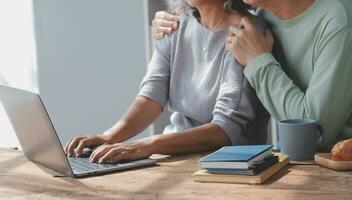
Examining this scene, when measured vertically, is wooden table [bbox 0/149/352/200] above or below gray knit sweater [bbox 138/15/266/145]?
below

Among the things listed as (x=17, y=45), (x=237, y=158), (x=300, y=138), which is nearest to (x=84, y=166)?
(x=237, y=158)

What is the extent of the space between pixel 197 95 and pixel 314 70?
470 millimetres

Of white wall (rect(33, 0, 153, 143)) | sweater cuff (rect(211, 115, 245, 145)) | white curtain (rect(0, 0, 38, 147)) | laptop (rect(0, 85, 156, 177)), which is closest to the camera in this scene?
laptop (rect(0, 85, 156, 177))

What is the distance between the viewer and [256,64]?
191 centimetres

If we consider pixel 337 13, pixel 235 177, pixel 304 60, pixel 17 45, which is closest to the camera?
pixel 235 177

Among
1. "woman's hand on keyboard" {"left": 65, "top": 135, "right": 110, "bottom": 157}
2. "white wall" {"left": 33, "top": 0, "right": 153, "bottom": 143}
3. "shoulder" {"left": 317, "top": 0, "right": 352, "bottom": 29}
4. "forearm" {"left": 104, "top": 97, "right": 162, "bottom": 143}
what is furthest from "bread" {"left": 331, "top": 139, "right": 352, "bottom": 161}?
"white wall" {"left": 33, "top": 0, "right": 153, "bottom": 143}

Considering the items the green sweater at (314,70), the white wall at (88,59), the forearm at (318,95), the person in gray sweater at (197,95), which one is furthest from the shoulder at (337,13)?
the white wall at (88,59)

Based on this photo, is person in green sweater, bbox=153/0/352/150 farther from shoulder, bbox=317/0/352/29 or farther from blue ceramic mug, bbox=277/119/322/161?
blue ceramic mug, bbox=277/119/322/161

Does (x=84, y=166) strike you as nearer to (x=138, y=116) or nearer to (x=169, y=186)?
(x=169, y=186)

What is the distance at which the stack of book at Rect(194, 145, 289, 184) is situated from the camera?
1.42 meters

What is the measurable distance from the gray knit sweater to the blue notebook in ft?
1.35

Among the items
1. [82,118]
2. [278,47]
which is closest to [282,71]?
[278,47]

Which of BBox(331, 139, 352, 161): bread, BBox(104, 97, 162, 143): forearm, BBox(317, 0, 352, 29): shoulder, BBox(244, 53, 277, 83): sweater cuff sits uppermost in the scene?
BBox(317, 0, 352, 29): shoulder

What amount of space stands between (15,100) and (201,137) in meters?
0.56
